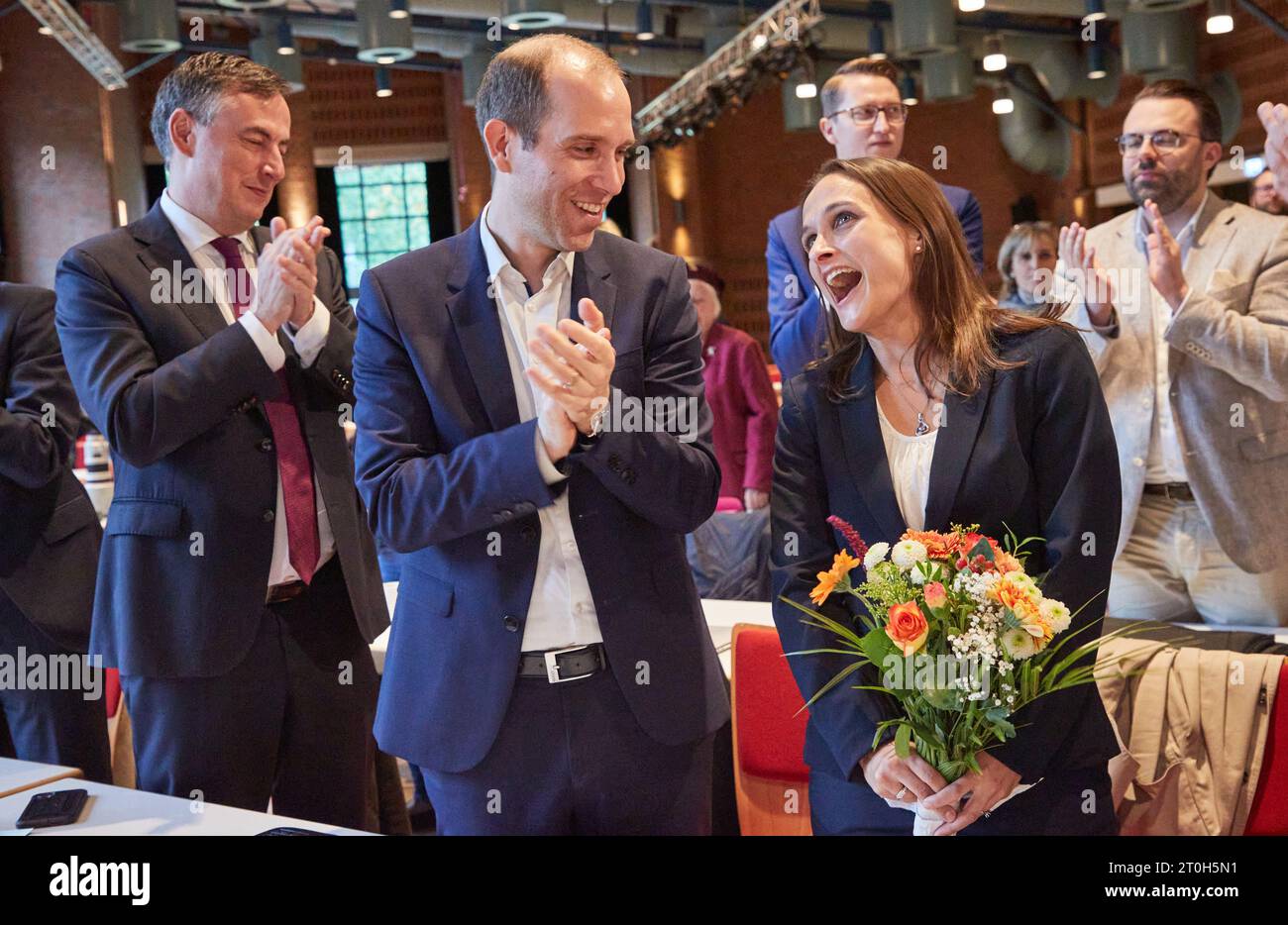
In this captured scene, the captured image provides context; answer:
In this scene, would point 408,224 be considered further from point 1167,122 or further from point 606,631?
point 606,631

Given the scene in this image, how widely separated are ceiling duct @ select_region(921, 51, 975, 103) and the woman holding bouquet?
11.5m

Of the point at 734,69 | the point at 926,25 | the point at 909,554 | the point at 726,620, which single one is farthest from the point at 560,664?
the point at 926,25

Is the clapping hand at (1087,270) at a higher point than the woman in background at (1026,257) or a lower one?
lower

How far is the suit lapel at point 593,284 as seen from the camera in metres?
1.94

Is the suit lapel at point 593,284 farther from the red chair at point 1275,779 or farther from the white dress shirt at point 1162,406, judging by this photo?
the white dress shirt at point 1162,406

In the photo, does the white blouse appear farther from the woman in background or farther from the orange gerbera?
the woman in background

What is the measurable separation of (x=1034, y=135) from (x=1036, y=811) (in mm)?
15768

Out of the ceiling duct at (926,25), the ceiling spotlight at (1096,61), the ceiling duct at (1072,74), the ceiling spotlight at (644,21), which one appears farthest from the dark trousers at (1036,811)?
the ceiling duct at (1072,74)

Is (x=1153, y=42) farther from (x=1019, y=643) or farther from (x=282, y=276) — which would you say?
(x=1019, y=643)

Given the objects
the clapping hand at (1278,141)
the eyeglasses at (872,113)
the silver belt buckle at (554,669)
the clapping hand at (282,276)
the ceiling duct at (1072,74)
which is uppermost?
the ceiling duct at (1072,74)

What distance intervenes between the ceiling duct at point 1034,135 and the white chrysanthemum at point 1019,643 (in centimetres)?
1580

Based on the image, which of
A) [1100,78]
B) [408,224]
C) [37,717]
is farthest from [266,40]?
[37,717]

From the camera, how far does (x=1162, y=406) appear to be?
10.4ft

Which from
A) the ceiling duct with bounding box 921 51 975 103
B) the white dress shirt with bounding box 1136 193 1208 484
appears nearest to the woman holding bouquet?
the white dress shirt with bounding box 1136 193 1208 484
